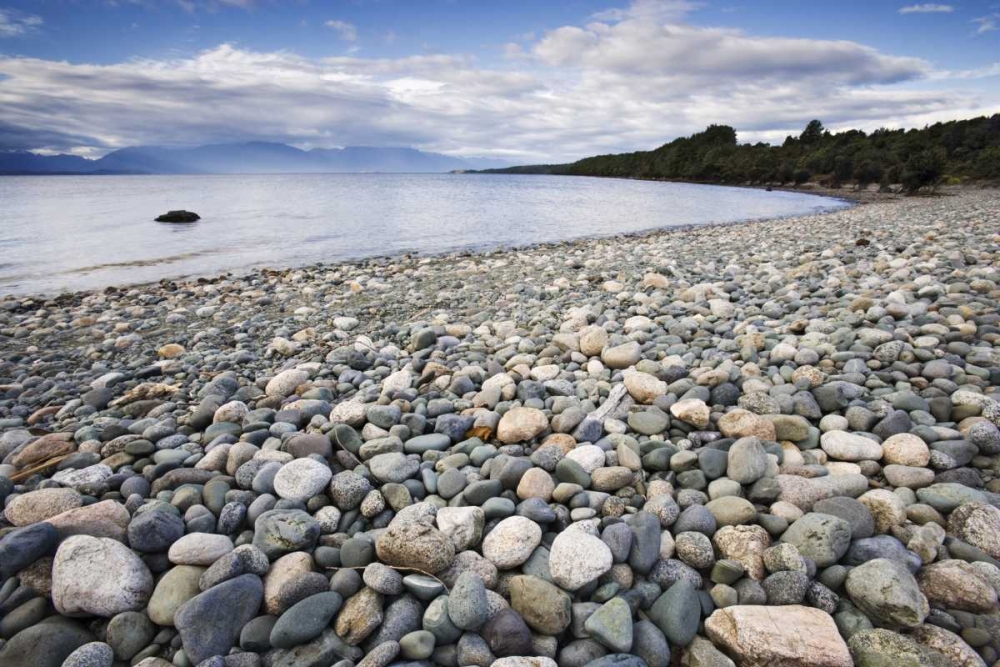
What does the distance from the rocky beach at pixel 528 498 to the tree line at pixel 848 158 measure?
38296 millimetres

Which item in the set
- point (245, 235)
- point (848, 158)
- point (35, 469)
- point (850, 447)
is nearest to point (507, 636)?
point (850, 447)

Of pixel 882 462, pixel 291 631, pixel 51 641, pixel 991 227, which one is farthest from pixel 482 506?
pixel 991 227

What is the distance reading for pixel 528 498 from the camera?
2354mm

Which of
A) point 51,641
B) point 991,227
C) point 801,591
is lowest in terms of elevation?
point 51,641

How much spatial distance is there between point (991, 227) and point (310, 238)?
54.9 feet

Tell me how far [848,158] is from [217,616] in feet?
195

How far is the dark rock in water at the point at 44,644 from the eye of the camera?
162 centimetres

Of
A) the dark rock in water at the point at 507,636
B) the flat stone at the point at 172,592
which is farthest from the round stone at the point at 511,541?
the flat stone at the point at 172,592

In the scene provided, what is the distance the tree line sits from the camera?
112 feet

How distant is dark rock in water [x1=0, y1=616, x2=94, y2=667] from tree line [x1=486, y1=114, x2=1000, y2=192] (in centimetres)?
4175

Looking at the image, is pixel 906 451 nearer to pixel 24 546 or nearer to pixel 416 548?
pixel 416 548

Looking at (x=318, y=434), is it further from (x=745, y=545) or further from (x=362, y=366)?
(x=745, y=545)

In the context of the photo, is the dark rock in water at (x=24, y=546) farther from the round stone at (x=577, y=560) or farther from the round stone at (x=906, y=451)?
the round stone at (x=906, y=451)

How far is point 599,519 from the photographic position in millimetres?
2215
